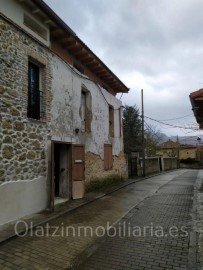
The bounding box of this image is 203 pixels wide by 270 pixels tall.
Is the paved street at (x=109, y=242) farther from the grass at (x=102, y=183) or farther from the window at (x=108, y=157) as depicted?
the window at (x=108, y=157)

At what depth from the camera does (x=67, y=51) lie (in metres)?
11.7

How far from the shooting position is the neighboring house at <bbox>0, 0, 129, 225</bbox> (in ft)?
25.5

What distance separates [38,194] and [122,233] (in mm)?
3084

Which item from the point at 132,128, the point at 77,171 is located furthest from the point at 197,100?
the point at 132,128

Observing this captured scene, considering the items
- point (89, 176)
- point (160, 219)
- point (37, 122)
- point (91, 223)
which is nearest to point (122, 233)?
point (91, 223)

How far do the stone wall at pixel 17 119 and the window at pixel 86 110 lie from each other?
12.8 ft

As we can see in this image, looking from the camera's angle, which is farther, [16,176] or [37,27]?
[37,27]

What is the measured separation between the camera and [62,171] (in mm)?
11125

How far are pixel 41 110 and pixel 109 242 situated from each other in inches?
191

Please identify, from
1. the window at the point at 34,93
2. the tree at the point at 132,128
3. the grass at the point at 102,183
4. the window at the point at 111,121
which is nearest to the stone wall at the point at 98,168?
the grass at the point at 102,183

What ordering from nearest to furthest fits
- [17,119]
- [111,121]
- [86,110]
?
[17,119] → [86,110] → [111,121]

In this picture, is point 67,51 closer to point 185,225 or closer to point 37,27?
point 37,27

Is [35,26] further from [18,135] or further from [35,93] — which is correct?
[18,135]

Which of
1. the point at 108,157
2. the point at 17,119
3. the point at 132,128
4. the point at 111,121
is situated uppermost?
the point at 132,128
